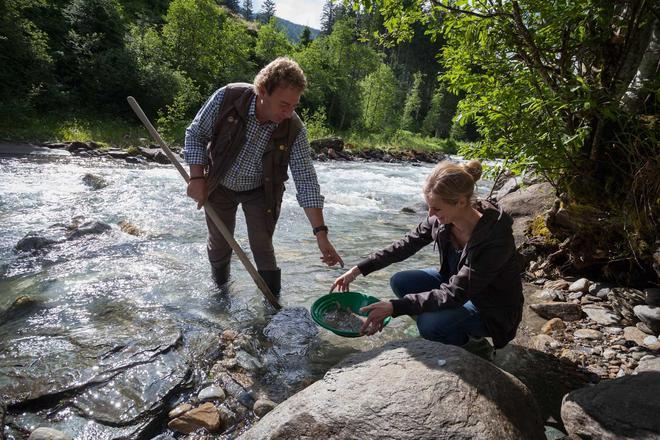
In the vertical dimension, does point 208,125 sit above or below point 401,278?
above

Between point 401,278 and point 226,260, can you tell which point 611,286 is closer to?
point 401,278

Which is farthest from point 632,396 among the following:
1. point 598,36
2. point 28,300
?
point 28,300

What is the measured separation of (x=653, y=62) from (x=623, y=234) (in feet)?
5.14

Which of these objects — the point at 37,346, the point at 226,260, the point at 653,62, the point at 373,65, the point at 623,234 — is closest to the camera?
the point at 37,346

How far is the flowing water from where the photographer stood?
2.54 m

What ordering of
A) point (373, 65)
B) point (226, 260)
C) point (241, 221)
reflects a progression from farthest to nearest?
point (373, 65) → point (241, 221) → point (226, 260)

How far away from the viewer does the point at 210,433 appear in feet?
7.77

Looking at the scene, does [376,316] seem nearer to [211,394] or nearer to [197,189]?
[211,394]

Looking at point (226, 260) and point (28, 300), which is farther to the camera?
point (226, 260)

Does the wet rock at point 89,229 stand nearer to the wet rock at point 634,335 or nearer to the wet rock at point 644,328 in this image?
the wet rock at point 634,335

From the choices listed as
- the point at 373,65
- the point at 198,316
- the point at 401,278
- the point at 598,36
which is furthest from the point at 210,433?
the point at 373,65

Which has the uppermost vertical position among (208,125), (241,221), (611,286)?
(208,125)

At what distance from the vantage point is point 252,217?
3.72 metres

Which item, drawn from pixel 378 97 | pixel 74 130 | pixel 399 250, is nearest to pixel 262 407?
pixel 399 250
